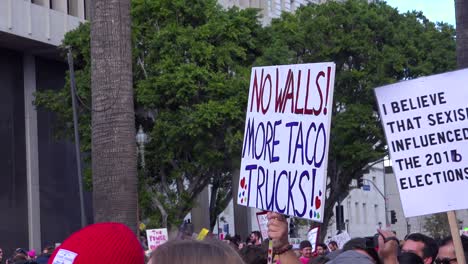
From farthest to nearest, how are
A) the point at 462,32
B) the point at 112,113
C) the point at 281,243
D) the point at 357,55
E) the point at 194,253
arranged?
the point at 357,55, the point at 462,32, the point at 112,113, the point at 281,243, the point at 194,253

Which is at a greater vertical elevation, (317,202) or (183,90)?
(183,90)

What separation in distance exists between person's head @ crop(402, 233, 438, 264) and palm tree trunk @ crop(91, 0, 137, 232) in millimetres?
4289

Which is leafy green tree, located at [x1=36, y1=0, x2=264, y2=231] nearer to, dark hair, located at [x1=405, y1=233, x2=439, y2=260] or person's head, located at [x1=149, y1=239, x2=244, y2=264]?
dark hair, located at [x1=405, y1=233, x2=439, y2=260]

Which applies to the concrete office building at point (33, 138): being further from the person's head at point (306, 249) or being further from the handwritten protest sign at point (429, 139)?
the handwritten protest sign at point (429, 139)

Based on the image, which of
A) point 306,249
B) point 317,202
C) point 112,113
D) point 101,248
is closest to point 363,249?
point 317,202

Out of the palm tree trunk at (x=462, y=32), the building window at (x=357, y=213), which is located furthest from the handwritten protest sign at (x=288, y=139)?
the building window at (x=357, y=213)

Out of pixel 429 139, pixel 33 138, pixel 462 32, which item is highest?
pixel 33 138

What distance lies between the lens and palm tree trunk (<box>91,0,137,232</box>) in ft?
37.7

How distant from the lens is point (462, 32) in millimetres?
14078

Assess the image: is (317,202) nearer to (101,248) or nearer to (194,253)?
(101,248)

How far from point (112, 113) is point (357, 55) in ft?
87.8

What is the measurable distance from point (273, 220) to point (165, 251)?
12.2ft

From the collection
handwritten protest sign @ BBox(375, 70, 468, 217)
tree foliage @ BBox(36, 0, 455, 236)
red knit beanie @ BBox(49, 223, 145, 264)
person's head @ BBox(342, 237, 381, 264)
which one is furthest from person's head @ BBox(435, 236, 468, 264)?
tree foliage @ BBox(36, 0, 455, 236)

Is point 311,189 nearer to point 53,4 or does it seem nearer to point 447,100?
point 447,100
